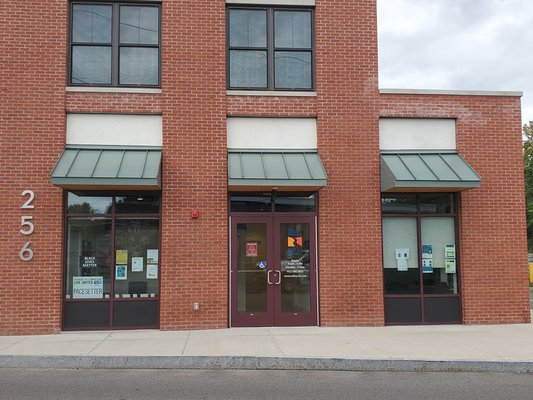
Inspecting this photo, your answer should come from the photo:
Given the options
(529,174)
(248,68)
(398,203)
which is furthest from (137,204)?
(529,174)

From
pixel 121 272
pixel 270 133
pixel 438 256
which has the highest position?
pixel 270 133

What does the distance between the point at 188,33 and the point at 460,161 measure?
21.3 feet

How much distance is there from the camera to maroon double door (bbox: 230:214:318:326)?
36.5 ft

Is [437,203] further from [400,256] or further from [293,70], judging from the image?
[293,70]

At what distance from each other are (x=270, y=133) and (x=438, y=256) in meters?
4.58

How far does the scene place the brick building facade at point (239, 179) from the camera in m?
10.8

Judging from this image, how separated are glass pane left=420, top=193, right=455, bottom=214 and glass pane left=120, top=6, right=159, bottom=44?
6.81 metres

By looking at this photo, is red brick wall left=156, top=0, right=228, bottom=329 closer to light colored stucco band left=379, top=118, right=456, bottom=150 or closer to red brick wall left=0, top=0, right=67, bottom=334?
red brick wall left=0, top=0, right=67, bottom=334

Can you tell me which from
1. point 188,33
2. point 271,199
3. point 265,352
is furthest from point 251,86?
point 265,352

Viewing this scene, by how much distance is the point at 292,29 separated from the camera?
1177 centimetres

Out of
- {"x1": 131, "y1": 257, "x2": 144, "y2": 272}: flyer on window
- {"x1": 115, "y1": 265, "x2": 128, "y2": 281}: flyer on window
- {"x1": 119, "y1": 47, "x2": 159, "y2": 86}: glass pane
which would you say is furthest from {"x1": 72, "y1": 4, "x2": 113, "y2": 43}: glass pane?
{"x1": 115, "y1": 265, "x2": 128, "y2": 281}: flyer on window

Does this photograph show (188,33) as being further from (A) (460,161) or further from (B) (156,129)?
(A) (460,161)

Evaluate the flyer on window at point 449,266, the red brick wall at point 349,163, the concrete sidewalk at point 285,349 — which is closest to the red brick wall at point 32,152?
the concrete sidewalk at point 285,349

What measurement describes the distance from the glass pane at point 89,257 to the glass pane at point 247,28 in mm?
4819
